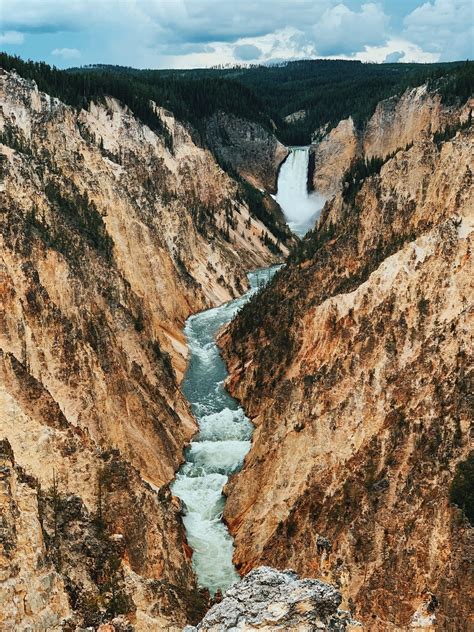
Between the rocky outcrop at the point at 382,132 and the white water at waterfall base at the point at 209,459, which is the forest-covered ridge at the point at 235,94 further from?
the white water at waterfall base at the point at 209,459

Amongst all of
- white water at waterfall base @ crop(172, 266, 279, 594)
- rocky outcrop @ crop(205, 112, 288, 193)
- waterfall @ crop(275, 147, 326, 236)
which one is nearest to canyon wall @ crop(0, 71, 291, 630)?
white water at waterfall base @ crop(172, 266, 279, 594)

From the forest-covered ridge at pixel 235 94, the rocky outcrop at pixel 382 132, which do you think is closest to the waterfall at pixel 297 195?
the rocky outcrop at pixel 382 132

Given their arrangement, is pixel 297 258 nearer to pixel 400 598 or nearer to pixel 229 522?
pixel 229 522

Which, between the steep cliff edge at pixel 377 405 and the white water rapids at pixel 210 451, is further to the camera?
the white water rapids at pixel 210 451

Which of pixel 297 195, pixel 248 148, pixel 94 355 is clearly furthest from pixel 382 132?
pixel 94 355

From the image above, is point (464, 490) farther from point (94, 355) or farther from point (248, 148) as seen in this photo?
point (248, 148)

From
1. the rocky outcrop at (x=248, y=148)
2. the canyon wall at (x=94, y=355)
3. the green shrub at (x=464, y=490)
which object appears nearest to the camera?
the canyon wall at (x=94, y=355)
